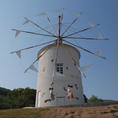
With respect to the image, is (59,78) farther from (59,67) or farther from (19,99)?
(19,99)

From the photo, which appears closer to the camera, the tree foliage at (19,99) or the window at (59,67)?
the window at (59,67)

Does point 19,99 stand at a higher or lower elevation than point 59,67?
lower

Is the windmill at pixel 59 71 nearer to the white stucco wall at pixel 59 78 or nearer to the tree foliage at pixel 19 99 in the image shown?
the white stucco wall at pixel 59 78

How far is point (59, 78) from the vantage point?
42.5 feet

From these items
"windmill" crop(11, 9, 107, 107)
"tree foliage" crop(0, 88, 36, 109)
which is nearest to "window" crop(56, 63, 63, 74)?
"windmill" crop(11, 9, 107, 107)

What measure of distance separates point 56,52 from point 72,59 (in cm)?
172

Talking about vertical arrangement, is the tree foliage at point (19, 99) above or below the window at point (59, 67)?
below

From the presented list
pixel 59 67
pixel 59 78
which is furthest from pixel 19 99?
pixel 59 78

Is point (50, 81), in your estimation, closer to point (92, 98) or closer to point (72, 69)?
point (72, 69)

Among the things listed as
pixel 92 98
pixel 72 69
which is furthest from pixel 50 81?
pixel 92 98

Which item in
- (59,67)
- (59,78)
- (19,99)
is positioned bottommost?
(19,99)

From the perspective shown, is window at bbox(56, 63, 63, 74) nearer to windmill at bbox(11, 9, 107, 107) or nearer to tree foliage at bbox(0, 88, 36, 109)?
windmill at bbox(11, 9, 107, 107)

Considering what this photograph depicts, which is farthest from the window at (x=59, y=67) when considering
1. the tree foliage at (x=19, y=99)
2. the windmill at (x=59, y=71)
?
the tree foliage at (x=19, y=99)

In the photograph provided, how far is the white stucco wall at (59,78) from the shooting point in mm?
12462
